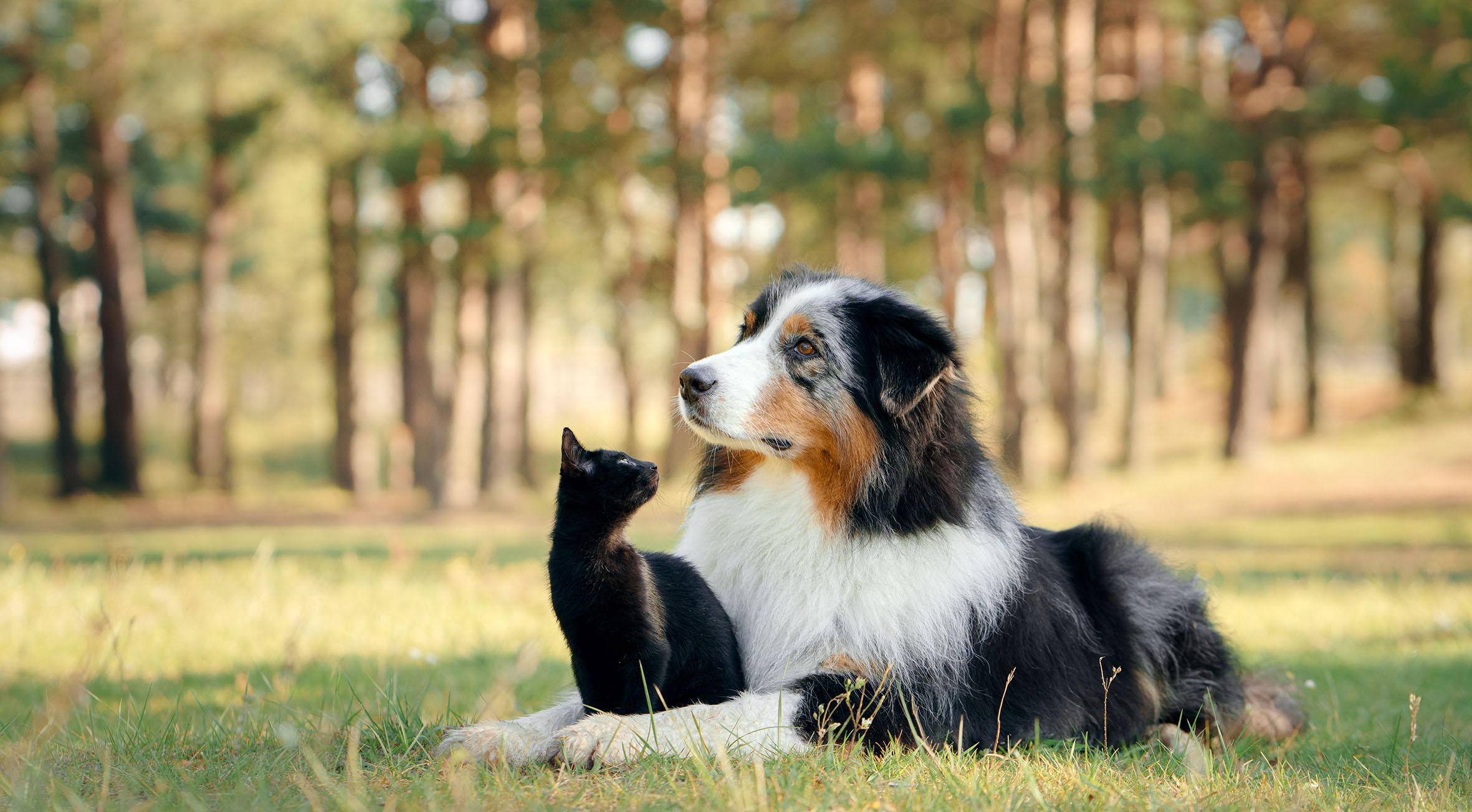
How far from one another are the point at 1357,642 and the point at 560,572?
6.21 metres

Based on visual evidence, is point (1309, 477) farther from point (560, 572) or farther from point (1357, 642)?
point (560, 572)

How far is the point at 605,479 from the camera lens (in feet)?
10.7

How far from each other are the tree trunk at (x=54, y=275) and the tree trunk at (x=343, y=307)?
528 centimetres

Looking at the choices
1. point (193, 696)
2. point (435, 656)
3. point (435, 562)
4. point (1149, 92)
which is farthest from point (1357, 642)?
point (1149, 92)

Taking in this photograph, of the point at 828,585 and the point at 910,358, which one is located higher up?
the point at 910,358

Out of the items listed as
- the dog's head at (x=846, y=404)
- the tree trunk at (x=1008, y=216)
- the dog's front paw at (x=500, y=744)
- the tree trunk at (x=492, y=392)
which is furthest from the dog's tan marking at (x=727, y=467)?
the tree trunk at (x=1008, y=216)

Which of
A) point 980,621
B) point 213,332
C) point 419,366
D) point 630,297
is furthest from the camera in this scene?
point 630,297

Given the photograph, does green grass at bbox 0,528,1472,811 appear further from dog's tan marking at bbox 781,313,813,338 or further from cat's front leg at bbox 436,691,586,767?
dog's tan marking at bbox 781,313,813,338

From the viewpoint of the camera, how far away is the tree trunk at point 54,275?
20.8 m

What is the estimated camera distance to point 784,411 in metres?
3.76

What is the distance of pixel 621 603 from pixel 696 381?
0.81 metres

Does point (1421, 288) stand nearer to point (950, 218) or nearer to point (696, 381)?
point (950, 218)

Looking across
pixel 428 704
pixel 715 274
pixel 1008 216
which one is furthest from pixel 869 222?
pixel 428 704

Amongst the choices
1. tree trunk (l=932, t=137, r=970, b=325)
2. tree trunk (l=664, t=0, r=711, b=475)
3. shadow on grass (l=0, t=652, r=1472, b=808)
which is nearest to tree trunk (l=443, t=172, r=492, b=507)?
tree trunk (l=664, t=0, r=711, b=475)
